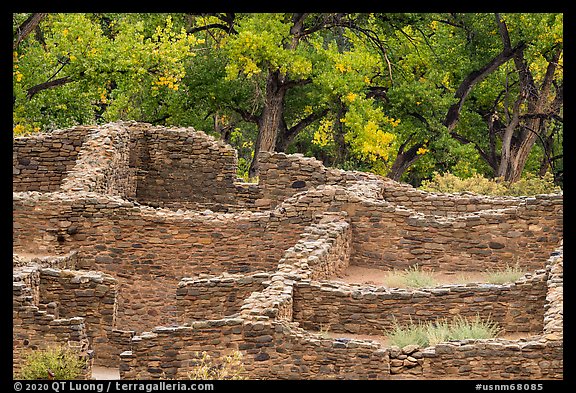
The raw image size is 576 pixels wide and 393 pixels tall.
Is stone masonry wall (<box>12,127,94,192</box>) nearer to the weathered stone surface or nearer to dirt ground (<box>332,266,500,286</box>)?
the weathered stone surface

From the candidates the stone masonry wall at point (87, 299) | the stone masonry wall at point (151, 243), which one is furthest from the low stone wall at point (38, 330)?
the stone masonry wall at point (151, 243)

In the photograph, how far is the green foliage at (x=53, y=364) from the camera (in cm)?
2552

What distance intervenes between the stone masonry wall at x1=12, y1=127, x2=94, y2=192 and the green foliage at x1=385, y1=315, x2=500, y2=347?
12119mm

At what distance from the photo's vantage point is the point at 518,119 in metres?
51.2

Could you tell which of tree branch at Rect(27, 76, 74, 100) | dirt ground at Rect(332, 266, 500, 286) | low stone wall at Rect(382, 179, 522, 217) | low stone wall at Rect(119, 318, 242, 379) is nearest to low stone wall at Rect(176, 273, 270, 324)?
dirt ground at Rect(332, 266, 500, 286)

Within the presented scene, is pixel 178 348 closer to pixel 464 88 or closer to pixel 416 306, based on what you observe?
pixel 416 306

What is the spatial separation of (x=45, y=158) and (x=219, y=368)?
1287 cm

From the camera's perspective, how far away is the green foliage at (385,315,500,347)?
25219 millimetres

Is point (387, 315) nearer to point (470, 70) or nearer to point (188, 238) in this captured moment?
point (188, 238)

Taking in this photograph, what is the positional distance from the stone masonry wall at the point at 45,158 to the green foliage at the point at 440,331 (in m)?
12.1

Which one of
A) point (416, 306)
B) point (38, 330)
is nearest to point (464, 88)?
point (416, 306)

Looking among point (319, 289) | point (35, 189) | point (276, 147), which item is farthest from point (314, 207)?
point (276, 147)

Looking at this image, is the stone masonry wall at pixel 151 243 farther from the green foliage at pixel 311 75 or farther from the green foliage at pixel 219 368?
the green foliage at pixel 311 75

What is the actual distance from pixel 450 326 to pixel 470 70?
84.2 feet
